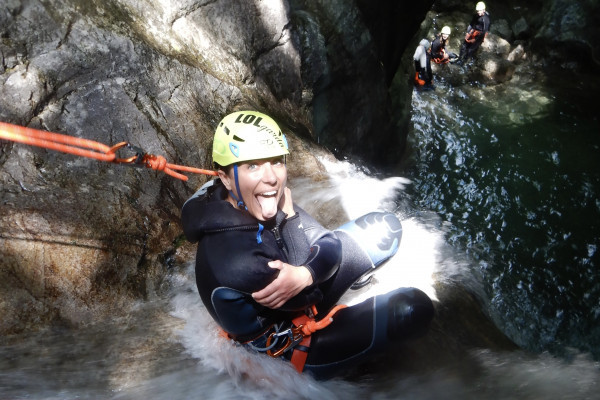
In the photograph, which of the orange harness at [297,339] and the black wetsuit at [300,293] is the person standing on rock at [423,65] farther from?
the orange harness at [297,339]

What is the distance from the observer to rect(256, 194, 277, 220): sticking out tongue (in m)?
2.59

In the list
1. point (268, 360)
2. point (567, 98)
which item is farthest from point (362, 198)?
point (567, 98)

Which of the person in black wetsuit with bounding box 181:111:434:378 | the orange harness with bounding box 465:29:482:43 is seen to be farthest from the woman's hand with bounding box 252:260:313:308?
the orange harness with bounding box 465:29:482:43

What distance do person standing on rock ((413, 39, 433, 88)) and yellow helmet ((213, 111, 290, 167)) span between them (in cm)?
935

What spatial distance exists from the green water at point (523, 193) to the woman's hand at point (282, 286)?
8.12 ft

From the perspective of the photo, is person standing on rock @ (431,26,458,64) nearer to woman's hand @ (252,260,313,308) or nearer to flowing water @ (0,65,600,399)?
flowing water @ (0,65,600,399)

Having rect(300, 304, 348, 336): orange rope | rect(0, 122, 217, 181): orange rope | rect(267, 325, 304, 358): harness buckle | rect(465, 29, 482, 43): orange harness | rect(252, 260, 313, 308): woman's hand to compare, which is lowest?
rect(267, 325, 304, 358): harness buckle

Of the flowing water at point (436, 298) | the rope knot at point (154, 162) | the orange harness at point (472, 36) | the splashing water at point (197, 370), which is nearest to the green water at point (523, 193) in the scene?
the flowing water at point (436, 298)

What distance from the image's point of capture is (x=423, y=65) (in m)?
11.2

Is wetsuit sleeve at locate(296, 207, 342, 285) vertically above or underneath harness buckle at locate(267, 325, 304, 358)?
above

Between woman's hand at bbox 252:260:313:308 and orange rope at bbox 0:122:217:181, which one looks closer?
orange rope at bbox 0:122:217:181

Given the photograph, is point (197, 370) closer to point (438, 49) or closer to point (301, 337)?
point (301, 337)

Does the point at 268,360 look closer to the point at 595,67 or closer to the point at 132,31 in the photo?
the point at 132,31

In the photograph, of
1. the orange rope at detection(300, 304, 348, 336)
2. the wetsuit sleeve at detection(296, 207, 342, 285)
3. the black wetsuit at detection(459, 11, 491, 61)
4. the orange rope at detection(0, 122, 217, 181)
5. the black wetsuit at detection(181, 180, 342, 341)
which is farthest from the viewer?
the black wetsuit at detection(459, 11, 491, 61)
